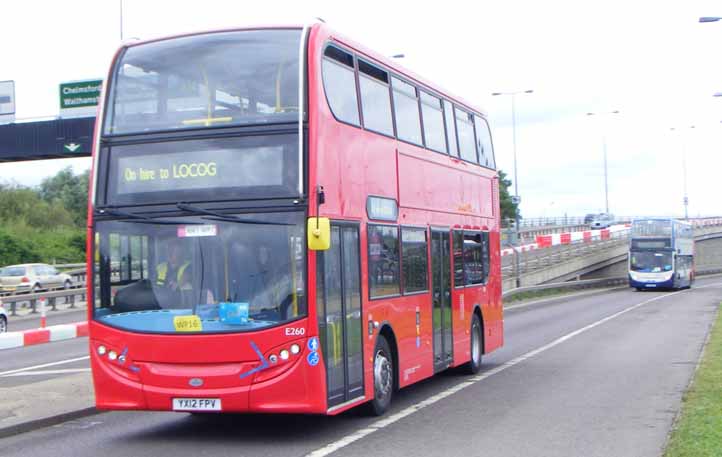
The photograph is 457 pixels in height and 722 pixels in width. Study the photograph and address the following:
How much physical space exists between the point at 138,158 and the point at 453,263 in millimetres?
6266

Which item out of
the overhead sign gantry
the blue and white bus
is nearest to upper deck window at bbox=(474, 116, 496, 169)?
the overhead sign gantry

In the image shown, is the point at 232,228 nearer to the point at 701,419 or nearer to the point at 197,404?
the point at 197,404

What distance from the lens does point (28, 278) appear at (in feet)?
154

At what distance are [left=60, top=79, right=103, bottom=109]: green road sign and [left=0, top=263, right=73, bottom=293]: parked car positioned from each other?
16.4m

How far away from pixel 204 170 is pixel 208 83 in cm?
94

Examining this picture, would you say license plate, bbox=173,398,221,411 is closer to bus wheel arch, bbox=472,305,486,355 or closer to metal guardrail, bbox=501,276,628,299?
bus wheel arch, bbox=472,305,486,355

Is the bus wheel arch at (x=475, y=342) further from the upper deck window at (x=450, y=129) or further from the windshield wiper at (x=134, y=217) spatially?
the windshield wiper at (x=134, y=217)

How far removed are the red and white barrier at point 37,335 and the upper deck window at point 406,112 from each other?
6.78 meters

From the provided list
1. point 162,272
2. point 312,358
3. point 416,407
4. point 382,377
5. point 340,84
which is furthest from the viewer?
point 416,407

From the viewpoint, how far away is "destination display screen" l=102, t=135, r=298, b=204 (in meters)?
10.1

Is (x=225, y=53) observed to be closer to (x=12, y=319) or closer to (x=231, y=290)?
(x=231, y=290)

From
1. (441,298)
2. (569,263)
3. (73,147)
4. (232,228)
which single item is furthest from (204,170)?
(569,263)

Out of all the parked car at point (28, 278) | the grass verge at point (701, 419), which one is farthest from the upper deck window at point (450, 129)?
the parked car at point (28, 278)

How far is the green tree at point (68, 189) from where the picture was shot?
3812 inches
